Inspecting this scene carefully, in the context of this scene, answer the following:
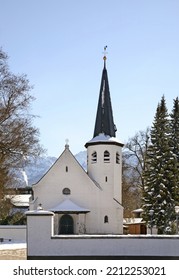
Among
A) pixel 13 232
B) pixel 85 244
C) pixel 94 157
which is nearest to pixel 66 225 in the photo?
pixel 13 232

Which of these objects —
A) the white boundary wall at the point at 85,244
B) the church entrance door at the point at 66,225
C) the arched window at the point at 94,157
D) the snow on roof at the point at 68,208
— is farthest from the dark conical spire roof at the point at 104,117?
the white boundary wall at the point at 85,244

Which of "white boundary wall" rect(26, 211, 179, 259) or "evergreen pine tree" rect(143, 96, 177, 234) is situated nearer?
"white boundary wall" rect(26, 211, 179, 259)

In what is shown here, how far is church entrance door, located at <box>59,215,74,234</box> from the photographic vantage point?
3488cm

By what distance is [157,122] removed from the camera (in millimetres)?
35156

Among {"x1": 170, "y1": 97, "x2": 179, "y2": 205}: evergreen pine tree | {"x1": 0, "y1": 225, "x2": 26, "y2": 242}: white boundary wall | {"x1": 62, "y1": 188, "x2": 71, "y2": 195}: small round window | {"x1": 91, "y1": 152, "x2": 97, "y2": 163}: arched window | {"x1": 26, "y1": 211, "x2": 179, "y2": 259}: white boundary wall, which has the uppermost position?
{"x1": 170, "y1": 97, "x2": 179, "y2": 205}: evergreen pine tree

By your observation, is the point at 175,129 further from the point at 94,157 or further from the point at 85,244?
the point at 85,244

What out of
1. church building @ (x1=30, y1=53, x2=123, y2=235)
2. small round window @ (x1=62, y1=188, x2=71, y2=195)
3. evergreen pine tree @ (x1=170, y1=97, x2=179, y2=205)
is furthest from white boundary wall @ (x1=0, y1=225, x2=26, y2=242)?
evergreen pine tree @ (x1=170, y1=97, x2=179, y2=205)

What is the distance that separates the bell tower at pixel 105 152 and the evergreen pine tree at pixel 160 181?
3961 millimetres

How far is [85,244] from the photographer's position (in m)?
18.2

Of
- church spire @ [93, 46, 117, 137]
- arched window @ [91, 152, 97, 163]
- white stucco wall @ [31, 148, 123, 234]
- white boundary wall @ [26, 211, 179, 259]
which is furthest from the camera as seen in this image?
church spire @ [93, 46, 117, 137]

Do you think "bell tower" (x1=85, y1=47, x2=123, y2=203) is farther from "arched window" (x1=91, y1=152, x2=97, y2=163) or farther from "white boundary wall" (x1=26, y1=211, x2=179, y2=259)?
"white boundary wall" (x1=26, y1=211, x2=179, y2=259)

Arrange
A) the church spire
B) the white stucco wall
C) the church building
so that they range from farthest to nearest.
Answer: the church spire
the white stucco wall
the church building

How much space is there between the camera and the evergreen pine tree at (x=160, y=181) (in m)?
32.6
